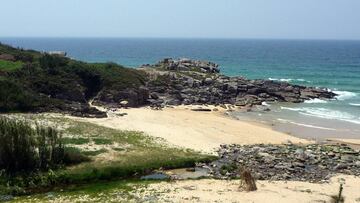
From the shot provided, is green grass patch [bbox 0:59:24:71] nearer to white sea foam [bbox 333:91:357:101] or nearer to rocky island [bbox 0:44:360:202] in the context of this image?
rocky island [bbox 0:44:360:202]

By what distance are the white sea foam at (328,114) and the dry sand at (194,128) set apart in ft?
50.4

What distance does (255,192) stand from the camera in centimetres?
4334

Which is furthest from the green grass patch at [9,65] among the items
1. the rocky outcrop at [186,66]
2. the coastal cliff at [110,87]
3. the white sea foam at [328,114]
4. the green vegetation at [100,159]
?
the white sea foam at [328,114]

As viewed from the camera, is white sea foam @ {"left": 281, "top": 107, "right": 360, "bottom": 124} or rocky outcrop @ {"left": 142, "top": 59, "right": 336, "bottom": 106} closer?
white sea foam @ {"left": 281, "top": 107, "right": 360, "bottom": 124}

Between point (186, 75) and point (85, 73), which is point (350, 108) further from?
point (85, 73)

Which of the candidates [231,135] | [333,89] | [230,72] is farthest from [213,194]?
[230,72]

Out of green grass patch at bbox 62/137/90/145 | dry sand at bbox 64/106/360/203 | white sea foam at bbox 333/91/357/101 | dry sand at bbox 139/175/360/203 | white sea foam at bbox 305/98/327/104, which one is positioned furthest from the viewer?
white sea foam at bbox 333/91/357/101

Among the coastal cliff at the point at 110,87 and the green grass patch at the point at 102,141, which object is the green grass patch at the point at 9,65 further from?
the green grass patch at the point at 102,141

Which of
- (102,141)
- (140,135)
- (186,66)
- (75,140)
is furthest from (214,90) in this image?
(75,140)

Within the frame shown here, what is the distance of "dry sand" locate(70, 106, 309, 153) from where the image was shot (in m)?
61.5

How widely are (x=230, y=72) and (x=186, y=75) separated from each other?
52135 mm

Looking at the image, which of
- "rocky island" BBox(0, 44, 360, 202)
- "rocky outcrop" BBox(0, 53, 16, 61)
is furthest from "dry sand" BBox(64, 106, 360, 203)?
"rocky outcrop" BBox(0, 53, 16, 61)

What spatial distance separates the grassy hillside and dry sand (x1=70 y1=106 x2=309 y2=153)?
282 inches

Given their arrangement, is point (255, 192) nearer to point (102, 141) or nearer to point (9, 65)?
Answer: point (102, 141)
